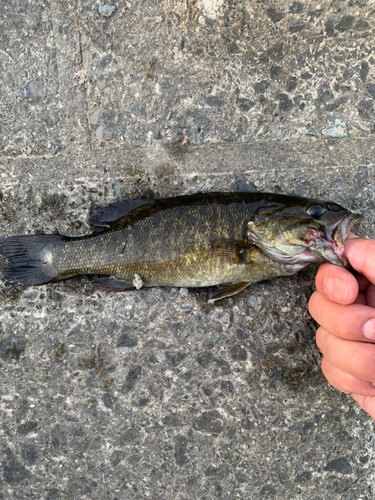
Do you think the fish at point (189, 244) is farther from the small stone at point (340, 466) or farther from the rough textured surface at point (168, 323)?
the small stone at point (340, 466)

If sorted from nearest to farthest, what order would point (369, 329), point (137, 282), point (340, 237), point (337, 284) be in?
point (369, 329) → point (337, 284) → point (340, 237) → point (137, 282)

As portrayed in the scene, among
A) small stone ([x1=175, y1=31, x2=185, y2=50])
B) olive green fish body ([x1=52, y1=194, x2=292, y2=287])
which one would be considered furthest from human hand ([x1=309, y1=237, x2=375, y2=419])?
small stone ([x1=175, y1=31, x2=185, y2=50])

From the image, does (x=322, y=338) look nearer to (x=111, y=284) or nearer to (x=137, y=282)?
(x=137, y=282)

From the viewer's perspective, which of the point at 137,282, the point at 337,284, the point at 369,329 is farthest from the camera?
the point at 137,282

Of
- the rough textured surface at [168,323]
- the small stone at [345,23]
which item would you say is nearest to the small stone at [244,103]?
the rough textured surface at [168,323]

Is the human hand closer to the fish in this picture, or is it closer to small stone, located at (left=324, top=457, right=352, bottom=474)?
the fish

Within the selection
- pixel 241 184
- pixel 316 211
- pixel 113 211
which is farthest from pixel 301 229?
pixel 113 211
